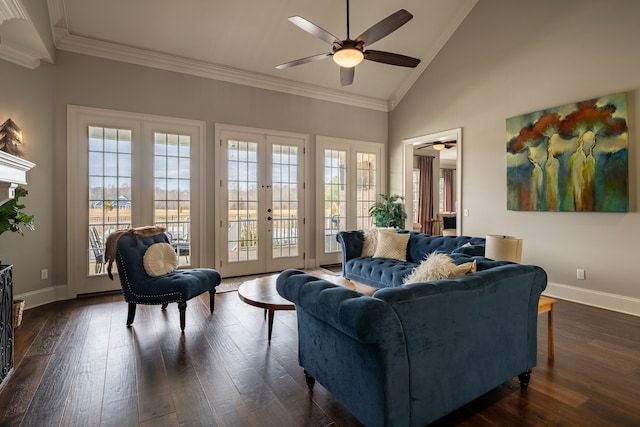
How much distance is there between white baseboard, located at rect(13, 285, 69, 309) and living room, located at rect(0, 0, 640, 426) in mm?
12

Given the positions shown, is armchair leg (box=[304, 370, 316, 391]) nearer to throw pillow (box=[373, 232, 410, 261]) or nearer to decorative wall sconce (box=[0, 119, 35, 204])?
decorative wall sconce (box=[0, 119, 35, 204])

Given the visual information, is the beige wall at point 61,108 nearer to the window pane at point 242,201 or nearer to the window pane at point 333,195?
the window pane at point 242,201

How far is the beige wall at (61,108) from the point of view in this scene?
397 cm

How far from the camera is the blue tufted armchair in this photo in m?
3.25

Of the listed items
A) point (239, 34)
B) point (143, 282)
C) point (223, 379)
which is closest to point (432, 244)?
point (223, 379)

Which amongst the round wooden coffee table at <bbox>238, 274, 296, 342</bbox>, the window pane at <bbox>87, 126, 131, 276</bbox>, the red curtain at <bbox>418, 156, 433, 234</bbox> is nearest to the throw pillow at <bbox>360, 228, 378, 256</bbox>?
the round wooden coffee table at <bbox>238, 274, 296, 342</bbox>

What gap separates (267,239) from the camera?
5898mm

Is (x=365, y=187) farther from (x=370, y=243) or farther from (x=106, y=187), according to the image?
(x=106, y=187)

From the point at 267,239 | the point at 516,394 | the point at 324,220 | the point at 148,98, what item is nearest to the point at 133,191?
the point at 148,98

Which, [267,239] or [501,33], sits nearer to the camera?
[501,33]

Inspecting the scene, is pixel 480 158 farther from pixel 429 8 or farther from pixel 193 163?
pixel 193 163

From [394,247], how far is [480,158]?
85.1 inches

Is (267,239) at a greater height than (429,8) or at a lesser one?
lesser

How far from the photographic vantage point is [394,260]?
4438 mm
